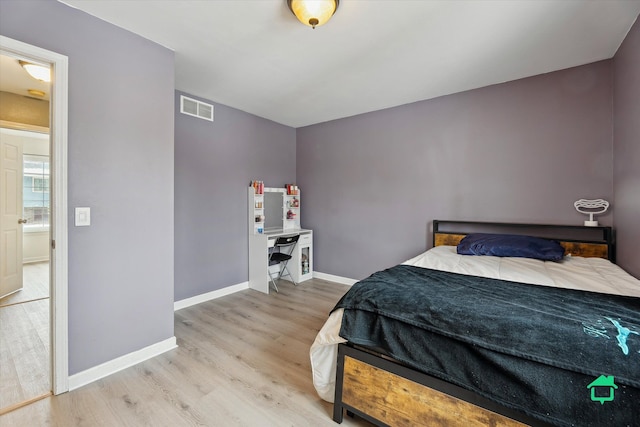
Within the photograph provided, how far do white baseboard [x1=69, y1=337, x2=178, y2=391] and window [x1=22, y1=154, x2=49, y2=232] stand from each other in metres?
5.35

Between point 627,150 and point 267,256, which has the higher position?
point 627,150

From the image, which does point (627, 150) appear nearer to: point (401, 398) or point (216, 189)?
point (401, 398)

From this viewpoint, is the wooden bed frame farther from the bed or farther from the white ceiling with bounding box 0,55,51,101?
Result: the white ceiling with bounding box 0,55,51,101

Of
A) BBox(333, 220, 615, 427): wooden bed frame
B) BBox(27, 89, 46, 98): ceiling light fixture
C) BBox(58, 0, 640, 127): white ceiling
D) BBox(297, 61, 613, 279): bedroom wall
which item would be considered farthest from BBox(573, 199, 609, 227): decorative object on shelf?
BBox(27, 89, 46, 98): ceiling light fixture

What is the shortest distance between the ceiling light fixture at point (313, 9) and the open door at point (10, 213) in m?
4.05

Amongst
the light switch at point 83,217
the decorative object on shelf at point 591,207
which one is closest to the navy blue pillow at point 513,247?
the decorative object on shelf at point 591,207

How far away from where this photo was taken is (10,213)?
11.3 feet

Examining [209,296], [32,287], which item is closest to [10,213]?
[32,287]

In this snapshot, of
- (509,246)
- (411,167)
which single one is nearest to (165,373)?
(509,246)

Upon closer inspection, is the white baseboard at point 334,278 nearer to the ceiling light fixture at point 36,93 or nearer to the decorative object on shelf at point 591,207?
the decorative object on shelf at point 591,207

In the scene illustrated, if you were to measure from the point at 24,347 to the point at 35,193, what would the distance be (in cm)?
472

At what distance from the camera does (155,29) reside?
2039 mm

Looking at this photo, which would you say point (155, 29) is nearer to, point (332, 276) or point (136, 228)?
point (136, 228)

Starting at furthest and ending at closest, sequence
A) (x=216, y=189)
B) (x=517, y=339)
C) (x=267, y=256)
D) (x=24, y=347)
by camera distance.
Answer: (x=267, y=256)
(x=216, y=189)
(x=24, y=347)
(x=517, y=339)
